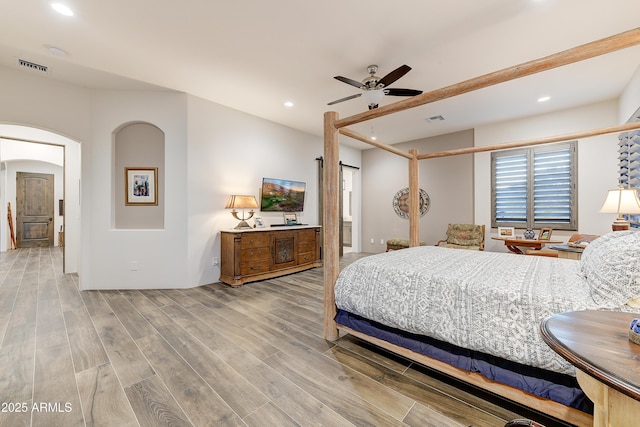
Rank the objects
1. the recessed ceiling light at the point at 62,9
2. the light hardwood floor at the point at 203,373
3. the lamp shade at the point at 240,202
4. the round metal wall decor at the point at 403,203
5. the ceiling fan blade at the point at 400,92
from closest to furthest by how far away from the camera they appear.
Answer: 1. the light hardwood floor at the point at 203,373
2. the recessed ceiling light at the point at 62,9
3. the ceiling fan blade at the point at 400,92
4. the lamp shade at the point at 240,202
5. the round metal wall decor at the point at 403,203

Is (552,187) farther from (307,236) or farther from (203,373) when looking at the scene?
(203,373)

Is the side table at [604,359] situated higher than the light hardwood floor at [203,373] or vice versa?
the side table at [604,359]

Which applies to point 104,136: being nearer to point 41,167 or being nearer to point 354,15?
point 354,15

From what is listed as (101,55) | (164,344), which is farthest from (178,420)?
(101,55)

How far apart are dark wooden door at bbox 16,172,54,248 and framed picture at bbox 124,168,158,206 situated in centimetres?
660

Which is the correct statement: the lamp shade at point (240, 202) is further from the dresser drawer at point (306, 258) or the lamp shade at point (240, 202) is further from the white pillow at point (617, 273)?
the white pillow at point (617, 273)

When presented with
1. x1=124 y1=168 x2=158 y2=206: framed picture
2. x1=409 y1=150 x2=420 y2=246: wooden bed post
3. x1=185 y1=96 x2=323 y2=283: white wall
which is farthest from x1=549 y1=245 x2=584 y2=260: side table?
x1=124 y1=168 x2=158 y2=206: framed picture

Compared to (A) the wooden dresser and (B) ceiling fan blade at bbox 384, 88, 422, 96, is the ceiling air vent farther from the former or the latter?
(B) ceiling fan blade at bbox 384, 88, 422, 96

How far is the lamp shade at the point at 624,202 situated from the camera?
2.52 m

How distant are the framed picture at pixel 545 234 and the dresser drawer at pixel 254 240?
169 inches

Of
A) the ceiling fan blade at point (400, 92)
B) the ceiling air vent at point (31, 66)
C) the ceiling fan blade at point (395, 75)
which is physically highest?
the ceiling air vent at point (31, 66)

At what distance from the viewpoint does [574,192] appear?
4.21 m

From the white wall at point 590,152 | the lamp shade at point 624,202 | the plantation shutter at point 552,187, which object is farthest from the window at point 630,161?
the lamp shade at point 624,202

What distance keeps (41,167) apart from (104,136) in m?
6.75
